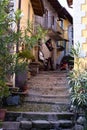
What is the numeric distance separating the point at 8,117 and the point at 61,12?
72.0ft

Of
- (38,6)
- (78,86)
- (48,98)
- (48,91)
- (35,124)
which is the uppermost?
(38,6)

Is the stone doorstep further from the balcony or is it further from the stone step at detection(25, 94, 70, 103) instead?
the balcony

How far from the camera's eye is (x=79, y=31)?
9.95 metres

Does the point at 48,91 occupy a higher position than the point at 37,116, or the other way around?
the point at 48,91

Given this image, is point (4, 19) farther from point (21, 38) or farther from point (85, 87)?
point (85, 87)

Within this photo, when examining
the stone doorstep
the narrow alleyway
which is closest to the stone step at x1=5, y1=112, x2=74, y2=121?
the stone doorstep

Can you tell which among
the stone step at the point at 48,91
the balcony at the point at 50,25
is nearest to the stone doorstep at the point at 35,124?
the stone step at the point at 48,91

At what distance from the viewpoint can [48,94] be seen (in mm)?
12953

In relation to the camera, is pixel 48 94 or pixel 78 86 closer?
pixel 78 86

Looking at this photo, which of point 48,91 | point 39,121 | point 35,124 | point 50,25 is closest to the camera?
point 35,124

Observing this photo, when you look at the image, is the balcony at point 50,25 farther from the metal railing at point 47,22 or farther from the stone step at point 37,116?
the stone step at point 37,116

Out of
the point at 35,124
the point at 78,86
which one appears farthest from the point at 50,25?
the point at 78,86

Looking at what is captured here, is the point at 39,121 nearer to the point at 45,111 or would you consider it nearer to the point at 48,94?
the point at 45,111

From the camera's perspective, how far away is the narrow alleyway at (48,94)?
37.7 feet
